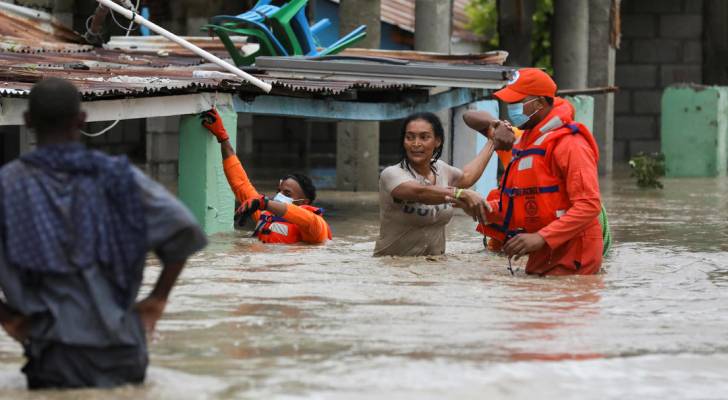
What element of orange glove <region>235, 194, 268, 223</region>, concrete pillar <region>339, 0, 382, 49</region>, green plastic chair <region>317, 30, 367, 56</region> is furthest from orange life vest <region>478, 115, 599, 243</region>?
concrete pillar <region>339, 0, 382, 49</region>

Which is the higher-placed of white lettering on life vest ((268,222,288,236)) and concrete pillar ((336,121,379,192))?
concrete pillar ((336,121,379,192))

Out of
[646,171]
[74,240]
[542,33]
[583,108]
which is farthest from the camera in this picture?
[542,33]

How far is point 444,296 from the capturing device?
822cm

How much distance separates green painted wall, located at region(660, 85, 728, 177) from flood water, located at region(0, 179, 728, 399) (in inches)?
520

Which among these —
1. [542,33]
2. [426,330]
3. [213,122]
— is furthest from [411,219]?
[542,33]

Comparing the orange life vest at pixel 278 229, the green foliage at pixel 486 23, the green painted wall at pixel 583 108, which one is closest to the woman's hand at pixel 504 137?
the orange life vest at pixel 278 229

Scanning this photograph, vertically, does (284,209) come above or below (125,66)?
below

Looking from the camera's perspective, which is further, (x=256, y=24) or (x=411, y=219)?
(x=256, y=24)

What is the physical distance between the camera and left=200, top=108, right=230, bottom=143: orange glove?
11.5 meters

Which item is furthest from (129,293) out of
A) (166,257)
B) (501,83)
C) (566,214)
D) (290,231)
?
(501,83)

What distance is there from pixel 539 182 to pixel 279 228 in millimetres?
2723

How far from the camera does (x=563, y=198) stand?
29.1 ft

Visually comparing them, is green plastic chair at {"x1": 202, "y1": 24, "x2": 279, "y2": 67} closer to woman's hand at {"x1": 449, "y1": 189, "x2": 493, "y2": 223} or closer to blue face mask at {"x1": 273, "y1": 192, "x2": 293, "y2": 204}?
blue face mask at {"x1": 273, "y1": 192, "x2": 293, "y2": 204}

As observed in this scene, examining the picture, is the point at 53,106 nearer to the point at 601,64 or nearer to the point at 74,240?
the point at 74,240
